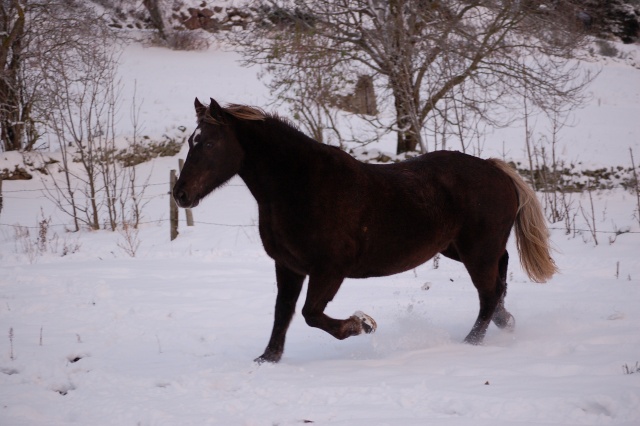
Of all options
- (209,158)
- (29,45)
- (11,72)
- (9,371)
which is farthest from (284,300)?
(29,45)

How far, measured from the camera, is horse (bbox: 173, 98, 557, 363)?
13.8ft

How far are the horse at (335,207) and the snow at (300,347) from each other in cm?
48

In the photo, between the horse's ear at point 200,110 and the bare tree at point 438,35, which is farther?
the bare tree at point 438,35

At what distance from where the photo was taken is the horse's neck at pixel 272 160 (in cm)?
429

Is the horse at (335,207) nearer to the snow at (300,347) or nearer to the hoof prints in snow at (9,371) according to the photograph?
the snow at (300,347)

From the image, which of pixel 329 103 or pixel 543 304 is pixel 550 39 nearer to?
pixel 329 103

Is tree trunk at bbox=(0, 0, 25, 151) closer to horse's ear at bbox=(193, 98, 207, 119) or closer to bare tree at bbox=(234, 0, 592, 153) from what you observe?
bare tree at bbox=(234, 0, 592, 153)

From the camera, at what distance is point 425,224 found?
183 inches

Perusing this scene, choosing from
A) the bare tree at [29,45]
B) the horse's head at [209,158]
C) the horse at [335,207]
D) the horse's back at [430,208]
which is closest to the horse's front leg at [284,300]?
the horse at [335,207]

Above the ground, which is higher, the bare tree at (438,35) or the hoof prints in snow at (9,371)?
the bare tree at (438,35)

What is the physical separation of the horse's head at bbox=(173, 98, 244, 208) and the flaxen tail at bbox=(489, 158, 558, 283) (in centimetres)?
244

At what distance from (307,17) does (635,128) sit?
1418 cm

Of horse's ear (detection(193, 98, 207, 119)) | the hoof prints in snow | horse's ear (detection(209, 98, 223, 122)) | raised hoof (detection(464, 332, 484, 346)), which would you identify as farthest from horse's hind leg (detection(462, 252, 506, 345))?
the hoof prints in snow

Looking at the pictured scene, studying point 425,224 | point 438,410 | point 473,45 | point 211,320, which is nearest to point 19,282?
point 211,320
